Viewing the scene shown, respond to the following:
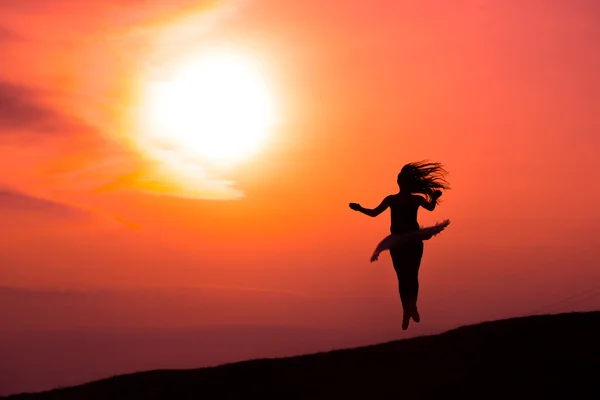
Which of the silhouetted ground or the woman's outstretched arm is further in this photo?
the woman's outstretched arm

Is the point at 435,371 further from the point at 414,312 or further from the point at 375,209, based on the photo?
the point at 375,209

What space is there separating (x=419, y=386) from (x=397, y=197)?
475cm

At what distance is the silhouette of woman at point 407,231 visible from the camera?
19141 mm

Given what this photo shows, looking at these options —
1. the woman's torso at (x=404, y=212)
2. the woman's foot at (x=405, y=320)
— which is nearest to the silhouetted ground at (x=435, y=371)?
the woman's foot at (x=405, y=320)

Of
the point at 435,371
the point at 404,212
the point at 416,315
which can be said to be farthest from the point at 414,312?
the point at 435,371

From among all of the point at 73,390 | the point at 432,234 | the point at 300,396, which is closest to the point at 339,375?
the point at 300,396

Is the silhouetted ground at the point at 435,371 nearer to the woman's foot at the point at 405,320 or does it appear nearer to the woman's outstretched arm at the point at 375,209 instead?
the woman's foot at the point at 405,320

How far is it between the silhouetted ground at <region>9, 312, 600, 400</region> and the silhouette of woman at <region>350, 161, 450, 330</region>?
1162mm

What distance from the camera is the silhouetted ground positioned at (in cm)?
1534

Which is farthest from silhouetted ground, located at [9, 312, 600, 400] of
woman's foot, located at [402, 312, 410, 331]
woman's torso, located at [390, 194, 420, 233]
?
woman's torso, located at [390, 194, 420, 233]

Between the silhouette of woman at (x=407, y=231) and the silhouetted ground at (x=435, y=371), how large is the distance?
3.81 ft

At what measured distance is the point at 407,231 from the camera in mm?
19203

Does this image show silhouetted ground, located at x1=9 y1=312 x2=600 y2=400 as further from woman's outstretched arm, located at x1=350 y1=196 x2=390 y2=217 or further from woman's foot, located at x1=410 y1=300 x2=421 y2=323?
woman's outstretched arm, located at x1=350 y1=196 x2=390 y2=217

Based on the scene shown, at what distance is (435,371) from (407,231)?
3.75 meters
